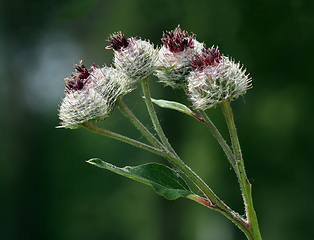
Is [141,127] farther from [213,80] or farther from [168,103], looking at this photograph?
[213,80]

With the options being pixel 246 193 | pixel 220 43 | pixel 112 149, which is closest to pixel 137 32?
pixel 220 43

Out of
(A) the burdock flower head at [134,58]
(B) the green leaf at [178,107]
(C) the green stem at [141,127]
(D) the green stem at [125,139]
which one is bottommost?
(D) the green stem at [125,139]

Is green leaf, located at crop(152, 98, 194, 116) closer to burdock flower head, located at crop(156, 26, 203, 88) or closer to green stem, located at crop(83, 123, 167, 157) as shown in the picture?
burdock flower head, located at crop(156, 26, 203, 88)

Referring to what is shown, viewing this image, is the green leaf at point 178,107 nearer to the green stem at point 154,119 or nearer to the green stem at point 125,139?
the green stem at point 154,119

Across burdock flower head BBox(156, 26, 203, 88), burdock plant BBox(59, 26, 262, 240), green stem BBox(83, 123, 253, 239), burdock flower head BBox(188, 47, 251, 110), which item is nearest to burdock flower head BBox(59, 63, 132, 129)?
burdock plant BBox(59, 26, 262, 240)

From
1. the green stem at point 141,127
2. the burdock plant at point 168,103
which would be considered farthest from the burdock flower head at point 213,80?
the green stem at point 141,127

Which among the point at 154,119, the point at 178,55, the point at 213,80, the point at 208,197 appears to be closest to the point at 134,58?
the point at 178,55

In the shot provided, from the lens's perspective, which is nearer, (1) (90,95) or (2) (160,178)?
(2) (160,178)
